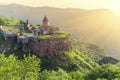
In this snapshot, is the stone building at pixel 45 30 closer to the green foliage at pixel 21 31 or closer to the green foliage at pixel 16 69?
the green foliage at pixel 21 31

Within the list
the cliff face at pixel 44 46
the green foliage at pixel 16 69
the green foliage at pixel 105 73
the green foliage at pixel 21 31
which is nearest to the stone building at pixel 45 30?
the green foliage at pixel 21 31

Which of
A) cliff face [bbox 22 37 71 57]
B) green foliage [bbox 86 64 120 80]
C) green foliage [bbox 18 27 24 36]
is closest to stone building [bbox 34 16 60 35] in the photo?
green foliage [bbox 18 27 24 36]

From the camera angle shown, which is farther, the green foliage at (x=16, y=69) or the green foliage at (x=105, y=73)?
the green foliage at (x=105, y=73)

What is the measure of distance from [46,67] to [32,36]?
1347cm

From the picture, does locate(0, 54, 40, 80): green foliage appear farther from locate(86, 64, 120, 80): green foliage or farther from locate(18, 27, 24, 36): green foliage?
locate(18, 27, 24, 36): green foliage

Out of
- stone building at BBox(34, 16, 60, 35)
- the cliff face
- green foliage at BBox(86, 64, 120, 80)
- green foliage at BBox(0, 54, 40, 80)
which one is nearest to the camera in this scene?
green foliage at BBox(0, 54, 40, 80)

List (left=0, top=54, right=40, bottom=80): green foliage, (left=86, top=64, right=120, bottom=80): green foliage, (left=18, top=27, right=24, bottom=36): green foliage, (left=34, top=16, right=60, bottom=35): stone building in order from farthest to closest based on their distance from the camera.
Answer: (left=18, top=27, right=24, bottom=36): green foliage, (left=34, top=16, right=60, bottom=35): stone building, (left=86, top=64, right=120, bottom=80): green foliage, (left=0, top=54, right=40, bottom=80): green foliage

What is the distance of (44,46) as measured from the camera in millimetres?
124250

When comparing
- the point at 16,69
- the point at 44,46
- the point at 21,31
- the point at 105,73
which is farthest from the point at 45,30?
the point at 16,69

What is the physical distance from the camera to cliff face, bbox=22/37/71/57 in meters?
124

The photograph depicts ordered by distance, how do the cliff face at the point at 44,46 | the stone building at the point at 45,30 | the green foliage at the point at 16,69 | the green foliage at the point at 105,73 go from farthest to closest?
the stone building at the point at 45,30 < the cliff face at the point at 44,46 < the green foliage at the point at 105,73 < the green foliage at the point at 16,69

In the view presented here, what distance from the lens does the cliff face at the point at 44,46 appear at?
124250 millimetres

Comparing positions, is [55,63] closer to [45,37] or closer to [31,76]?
[45,37]

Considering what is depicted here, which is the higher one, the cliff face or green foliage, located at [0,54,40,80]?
green foliage, located at [0,54,40,80]
